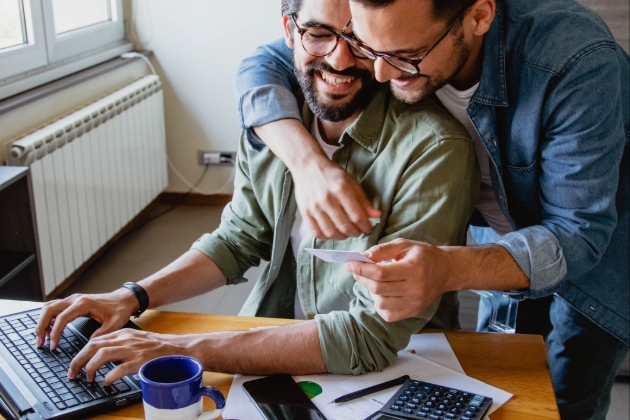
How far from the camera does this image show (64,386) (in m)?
1.06

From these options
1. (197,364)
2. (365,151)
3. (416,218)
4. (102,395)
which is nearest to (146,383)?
(197,364)

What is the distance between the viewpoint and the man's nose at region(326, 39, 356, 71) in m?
1.36

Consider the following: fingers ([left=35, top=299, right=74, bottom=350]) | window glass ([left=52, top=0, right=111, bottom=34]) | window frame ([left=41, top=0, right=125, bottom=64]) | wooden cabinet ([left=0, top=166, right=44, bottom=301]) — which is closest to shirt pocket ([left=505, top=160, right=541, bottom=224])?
fingers ([left=35, top=299, right=74, bottom=350])

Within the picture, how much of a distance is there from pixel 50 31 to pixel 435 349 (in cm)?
261

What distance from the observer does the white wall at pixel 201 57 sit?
A: 3881mm

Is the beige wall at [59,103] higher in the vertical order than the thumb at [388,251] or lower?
lower

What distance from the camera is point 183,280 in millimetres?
1471

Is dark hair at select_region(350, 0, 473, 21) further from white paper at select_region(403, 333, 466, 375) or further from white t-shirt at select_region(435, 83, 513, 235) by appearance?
white paper at select_region(403, 333, 466, 375)

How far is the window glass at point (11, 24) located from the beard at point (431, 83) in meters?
2.17

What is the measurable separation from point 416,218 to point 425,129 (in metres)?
0.18

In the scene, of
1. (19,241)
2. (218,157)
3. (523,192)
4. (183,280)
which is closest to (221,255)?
(183,280)

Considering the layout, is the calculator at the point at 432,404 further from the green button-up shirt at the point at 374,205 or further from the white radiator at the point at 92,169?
the white radiator at the point at 92,169

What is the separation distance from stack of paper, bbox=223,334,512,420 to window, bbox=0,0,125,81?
2.25 meters

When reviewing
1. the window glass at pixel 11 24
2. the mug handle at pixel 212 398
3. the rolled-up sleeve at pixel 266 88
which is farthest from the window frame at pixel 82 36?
the mug handle at pixel 212 398
